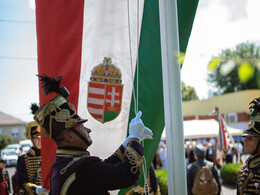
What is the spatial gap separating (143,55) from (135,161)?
3.84ft

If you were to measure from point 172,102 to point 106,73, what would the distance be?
4.05 feet

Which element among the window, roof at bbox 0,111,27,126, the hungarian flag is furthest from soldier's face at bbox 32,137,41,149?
roof at bbox 0,111,27,126

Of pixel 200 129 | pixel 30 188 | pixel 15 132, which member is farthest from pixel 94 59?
pixel 15 132

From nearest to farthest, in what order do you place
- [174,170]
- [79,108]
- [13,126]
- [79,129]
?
1. [174,170]
2. [79,129]
3. [79,108]
4. [13,126]

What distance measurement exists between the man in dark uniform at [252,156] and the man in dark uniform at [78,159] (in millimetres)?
1510

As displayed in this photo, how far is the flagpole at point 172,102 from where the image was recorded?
5.49 ft

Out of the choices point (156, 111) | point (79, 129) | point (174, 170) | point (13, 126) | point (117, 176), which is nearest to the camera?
point (174, 170)

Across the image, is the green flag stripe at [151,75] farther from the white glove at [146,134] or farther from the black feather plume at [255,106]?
the black feather plume at [255,106]

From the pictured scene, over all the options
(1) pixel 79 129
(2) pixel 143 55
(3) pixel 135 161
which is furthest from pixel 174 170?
(2) pixel 143 55

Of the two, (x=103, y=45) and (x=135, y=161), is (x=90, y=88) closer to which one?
(x=103, y=45)

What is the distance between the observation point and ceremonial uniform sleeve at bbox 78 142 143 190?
1824 millimetres

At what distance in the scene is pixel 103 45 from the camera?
2.87 m

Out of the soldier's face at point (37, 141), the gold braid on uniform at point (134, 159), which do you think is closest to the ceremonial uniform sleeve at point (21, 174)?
the soldier's face at point (37, 141)

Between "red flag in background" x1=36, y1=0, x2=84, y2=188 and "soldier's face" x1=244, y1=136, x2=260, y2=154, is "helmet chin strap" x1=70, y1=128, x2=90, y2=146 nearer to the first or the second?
"red flag in background" x1=36, y1=0, x2=84, y2=188
